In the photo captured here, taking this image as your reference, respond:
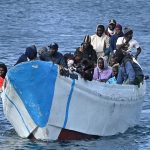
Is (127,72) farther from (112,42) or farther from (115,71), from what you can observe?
(112,42)

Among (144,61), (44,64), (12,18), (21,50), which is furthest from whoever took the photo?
(12,18)

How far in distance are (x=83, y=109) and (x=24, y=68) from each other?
1771 millimetres

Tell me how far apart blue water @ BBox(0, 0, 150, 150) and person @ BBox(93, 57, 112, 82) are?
1551 mm

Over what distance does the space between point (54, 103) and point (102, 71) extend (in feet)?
9.23

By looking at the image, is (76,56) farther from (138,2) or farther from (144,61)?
(138,2)

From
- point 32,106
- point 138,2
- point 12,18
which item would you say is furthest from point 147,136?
point 138,2

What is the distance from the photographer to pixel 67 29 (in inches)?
2327

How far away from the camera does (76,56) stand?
27.5m


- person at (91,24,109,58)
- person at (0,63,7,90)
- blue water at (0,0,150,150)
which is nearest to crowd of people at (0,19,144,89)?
person at (91,24,109,58)

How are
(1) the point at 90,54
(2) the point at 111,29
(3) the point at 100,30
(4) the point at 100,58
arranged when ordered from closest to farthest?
(4) the point at 100,58
(1) the point at 90,54
(3) the point at 100,30
(2) the point at 111,29

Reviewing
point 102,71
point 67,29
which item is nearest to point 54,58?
point 102,71

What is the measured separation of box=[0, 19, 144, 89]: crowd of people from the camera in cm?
2598

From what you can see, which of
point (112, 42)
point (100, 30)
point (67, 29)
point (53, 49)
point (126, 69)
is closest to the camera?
point (53, 49)

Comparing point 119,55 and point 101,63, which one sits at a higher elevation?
point 119,55
